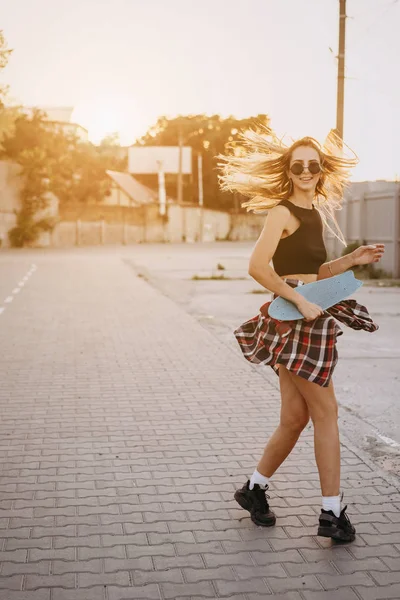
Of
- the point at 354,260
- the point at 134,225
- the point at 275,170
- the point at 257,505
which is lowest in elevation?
the point at 134,225

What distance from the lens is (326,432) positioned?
423 centimetres

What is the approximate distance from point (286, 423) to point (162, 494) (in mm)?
927

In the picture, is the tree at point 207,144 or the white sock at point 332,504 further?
the tree at point 207,144

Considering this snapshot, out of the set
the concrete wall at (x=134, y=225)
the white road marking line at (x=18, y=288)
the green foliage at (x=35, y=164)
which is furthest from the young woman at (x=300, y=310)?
the concrete wall at (x=134, y=225)

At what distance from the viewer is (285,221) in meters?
Result: 4.23

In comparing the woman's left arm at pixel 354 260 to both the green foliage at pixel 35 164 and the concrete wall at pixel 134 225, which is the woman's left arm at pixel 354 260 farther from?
the concrete wall at pixel 134 225

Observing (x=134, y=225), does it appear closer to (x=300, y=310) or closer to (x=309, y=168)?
(x=309, y=168)

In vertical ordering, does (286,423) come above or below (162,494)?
above

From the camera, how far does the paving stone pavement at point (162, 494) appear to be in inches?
146

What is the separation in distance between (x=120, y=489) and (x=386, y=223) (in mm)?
19424

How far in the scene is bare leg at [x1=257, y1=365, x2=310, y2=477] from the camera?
437 centimetres

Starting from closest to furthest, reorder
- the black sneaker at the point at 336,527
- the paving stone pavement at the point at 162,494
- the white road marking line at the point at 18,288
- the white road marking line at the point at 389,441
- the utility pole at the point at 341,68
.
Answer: the paving stone pavement at the point at 162,494, the black sneaker at the point at 336,527, the white road marking line at the point at 389,441, the white road marking line at the point at 18,288, the utility pole at the point at 341,68

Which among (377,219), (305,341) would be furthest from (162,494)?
(377,219)

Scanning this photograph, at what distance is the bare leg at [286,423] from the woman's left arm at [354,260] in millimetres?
543
